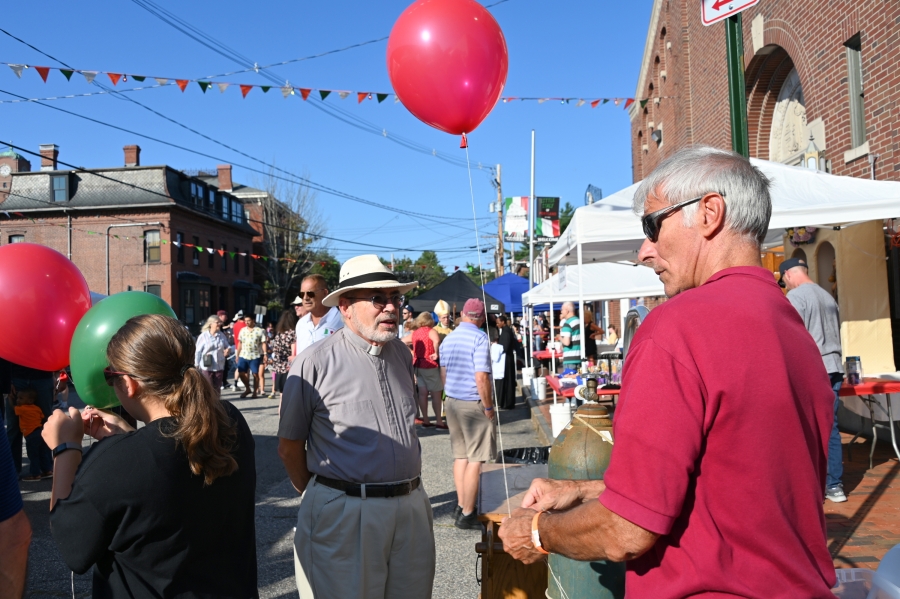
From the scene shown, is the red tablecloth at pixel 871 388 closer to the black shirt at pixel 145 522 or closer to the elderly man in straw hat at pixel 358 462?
the elderly man in straw hat at pixel 358 462

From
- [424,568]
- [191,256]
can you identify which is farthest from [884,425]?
[191,256]

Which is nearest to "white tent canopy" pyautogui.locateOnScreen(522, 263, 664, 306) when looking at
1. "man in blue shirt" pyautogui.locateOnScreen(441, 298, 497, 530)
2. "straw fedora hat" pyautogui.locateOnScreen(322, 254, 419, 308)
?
"man in blue shirt" pyautogui.locateOnScreen(441, 298, 497, 530)

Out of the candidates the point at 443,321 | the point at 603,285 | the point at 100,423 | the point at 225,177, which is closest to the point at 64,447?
Answer: the point at 100,423

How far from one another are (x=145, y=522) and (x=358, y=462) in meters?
1.19

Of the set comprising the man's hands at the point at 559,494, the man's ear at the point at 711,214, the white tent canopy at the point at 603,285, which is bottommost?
the man's hands at the point at 559,494

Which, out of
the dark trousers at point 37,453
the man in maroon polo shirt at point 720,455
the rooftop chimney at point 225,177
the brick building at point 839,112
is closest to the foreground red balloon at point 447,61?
the man in maroon polo shirt at point 720,455

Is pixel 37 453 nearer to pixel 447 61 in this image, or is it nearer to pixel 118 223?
pixel 447 61

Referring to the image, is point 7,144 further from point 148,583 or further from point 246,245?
point 246,245

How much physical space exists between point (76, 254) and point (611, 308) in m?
33.1

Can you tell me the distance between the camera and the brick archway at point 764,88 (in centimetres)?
1084

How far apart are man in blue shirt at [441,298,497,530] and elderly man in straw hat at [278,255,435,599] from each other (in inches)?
124

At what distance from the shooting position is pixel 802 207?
6.02 meters

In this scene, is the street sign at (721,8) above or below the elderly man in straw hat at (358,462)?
above

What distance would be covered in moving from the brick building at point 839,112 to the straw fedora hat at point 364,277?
6.52 m
